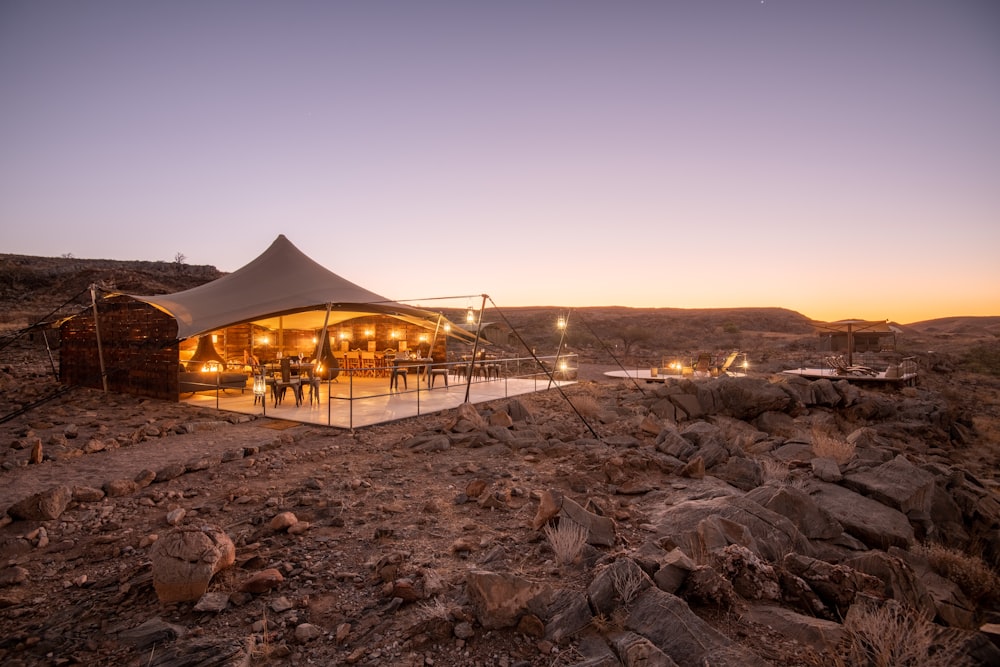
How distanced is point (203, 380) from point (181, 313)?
8.63ft

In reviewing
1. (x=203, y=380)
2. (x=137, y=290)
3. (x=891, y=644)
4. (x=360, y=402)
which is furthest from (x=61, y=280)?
(x=891, y=644)

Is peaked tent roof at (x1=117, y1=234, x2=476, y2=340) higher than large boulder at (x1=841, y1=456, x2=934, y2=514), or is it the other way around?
peaked tent roof at (x1=117, y1=234, x2=476, y2=340)

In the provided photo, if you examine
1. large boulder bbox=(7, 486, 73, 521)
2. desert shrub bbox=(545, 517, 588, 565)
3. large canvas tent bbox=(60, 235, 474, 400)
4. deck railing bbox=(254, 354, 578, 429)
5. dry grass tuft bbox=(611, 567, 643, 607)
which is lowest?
deck railing bbox=(254, 354, 578, 429)

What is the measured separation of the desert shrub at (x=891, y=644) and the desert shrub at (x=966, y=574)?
2365 millimetres

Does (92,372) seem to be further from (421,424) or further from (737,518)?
(737,518)

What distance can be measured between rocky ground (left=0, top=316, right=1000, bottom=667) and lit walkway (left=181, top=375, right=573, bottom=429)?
2.05 ft

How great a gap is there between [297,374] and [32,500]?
24.5 feet

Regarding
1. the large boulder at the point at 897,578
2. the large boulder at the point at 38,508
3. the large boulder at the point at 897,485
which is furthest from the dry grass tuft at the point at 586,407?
the large boulder at the point at 38,508

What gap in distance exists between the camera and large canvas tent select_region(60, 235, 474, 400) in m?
10.4

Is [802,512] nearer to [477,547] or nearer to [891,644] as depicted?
[891,644]

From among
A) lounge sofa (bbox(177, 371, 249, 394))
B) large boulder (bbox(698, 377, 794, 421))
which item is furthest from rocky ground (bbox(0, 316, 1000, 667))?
large boulder (bbox(698, 377, 794, 421))

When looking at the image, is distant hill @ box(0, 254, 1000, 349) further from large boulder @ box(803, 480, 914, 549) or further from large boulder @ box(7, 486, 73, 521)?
large boulder @ box(7, 486, 73, 521)

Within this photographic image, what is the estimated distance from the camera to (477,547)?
427 cm

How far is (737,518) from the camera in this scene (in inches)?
177
